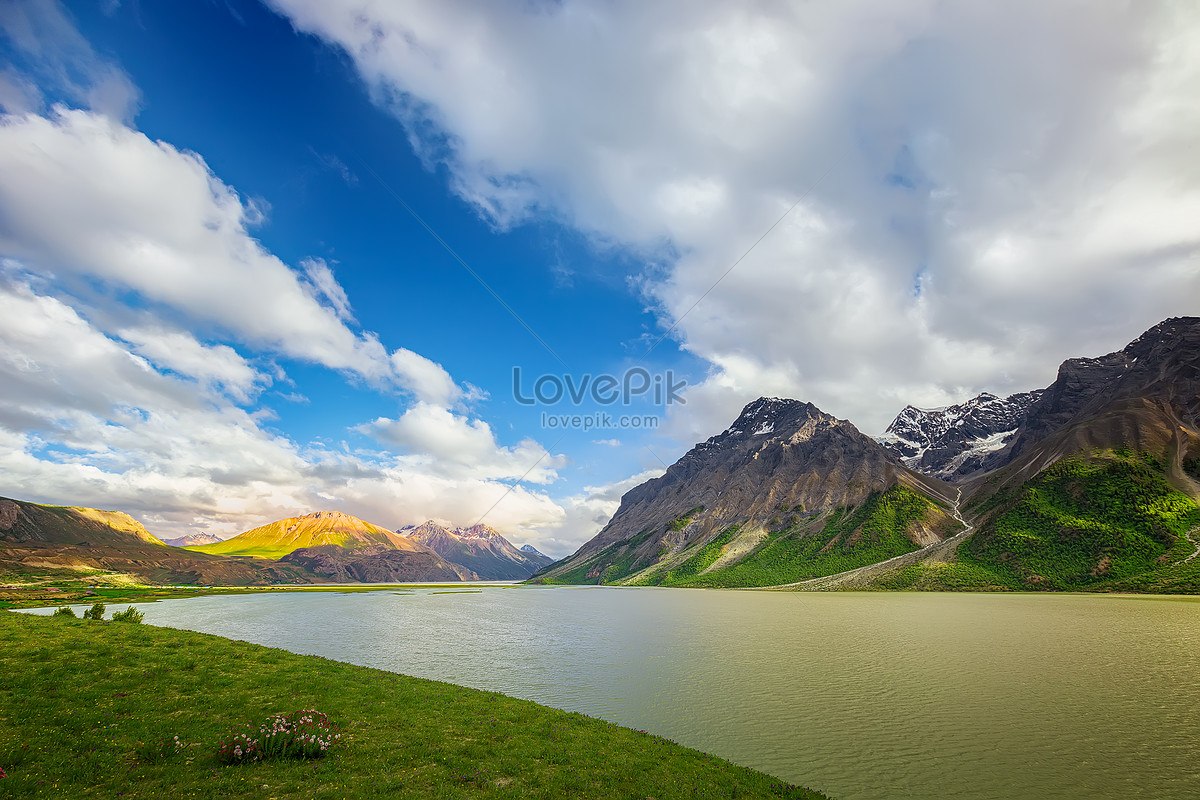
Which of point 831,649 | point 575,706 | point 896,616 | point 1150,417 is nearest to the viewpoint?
point 575,706

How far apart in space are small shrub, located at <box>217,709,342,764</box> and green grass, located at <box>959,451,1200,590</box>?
636 ft

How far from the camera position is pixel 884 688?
3766 cm

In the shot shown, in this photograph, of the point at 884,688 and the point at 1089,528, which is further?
the point at 1089,528

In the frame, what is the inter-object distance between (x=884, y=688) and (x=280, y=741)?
1585 inches

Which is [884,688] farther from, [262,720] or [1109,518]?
[1109,518]

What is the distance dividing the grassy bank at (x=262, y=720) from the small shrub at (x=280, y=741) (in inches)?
23.8

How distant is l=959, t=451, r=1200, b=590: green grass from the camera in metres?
141

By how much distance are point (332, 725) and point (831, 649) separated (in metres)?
52.0

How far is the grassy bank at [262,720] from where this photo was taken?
1638 centimetres

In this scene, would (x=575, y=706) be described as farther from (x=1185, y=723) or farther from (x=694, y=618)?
(x=694, y=618)

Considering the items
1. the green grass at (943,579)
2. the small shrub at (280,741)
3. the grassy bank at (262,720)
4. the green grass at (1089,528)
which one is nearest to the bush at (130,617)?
the grassy bank at (262,720)

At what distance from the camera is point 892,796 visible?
20.6m

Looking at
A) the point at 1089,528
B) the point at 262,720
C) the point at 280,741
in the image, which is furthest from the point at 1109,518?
the point at 262,720

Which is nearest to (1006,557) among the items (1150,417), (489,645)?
(1150,417)
